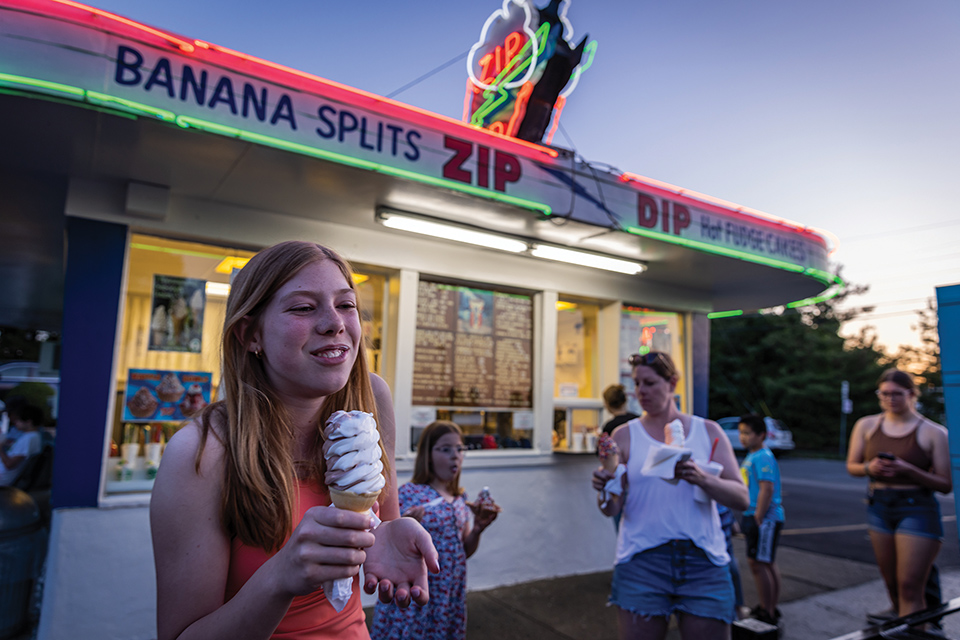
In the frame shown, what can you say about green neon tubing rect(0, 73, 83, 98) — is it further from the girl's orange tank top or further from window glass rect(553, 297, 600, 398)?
window glass rect(553, 297, 600, 398)

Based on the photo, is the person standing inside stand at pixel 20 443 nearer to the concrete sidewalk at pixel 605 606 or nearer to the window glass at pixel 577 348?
the concrete sidewalk at pixel 605 606

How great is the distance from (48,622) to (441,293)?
4147 millimetres

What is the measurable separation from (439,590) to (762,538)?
3.34 metres

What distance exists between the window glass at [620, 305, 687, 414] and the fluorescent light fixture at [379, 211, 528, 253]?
2.32 m

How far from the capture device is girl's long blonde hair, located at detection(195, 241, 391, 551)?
1.22 m

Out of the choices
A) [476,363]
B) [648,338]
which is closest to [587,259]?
[476,363]

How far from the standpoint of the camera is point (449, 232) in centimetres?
534

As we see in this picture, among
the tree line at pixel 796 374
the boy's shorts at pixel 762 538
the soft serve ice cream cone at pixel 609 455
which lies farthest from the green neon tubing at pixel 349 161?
the tree line at pixel 796 374

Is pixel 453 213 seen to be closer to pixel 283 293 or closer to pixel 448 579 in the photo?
pixel 448 579

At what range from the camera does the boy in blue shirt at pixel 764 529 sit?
190 inches

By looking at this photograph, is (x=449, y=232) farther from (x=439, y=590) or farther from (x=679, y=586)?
(x=679, y=586)

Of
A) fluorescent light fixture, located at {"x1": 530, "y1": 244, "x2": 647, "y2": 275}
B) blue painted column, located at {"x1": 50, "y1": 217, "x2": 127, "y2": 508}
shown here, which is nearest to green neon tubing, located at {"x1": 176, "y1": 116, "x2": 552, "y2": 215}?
fluorescent light fixture, located at {"x1": 530, "y1": 244, "x2": 647, "y2": 275}

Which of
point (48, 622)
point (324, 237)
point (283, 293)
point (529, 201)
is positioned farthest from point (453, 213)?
point (48, 622)

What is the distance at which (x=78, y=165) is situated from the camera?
400 cm
